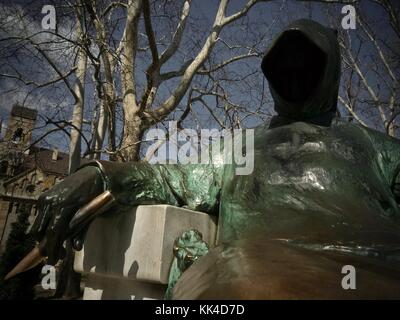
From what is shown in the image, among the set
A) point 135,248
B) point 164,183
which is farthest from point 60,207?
point 164,183

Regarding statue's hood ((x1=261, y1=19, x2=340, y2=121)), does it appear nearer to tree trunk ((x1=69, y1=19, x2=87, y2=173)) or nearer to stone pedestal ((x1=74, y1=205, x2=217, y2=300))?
stone pedestal ((x1=74, y1=205, x2=217, y2=300))

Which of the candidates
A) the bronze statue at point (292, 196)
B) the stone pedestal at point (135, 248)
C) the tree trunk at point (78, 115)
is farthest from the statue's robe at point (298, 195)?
the tree trunk at point (78, 115)

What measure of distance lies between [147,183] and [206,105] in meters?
8.96

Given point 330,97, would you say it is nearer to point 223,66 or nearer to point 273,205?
point 273,205

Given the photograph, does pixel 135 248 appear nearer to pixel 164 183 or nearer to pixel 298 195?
pixel 164 183

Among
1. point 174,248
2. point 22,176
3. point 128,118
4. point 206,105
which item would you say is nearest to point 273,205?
point 174,248

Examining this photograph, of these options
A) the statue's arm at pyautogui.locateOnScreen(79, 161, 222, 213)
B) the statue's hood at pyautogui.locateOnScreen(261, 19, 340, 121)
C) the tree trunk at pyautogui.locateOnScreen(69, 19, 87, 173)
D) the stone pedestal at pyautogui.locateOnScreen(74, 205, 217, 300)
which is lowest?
the stone pedestal at pyautogui.locateOnScreen(74, 205, 217, 300)

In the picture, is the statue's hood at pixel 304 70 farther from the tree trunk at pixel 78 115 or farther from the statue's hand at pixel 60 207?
the tree trunk at pixel 78 115

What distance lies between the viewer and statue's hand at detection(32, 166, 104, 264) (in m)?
1.44

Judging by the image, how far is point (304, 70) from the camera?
2.15 meters

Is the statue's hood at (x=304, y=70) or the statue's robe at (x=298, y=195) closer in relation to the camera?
the statue's robe at (x=298, y=195)

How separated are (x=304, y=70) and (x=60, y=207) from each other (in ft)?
5.11

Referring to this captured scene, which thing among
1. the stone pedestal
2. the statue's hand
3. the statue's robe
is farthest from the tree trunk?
the statue's hand

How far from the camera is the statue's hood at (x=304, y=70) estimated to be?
1.98 m
